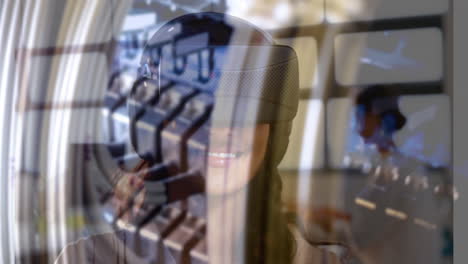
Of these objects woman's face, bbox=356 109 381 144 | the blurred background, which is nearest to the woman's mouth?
the blurred background

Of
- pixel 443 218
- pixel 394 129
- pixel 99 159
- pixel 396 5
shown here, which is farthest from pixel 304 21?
pixel 99 159

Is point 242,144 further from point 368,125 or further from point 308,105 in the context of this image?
point 368,125

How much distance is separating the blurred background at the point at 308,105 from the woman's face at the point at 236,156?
128 millimetres

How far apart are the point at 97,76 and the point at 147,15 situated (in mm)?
187

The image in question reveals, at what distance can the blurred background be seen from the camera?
2.62 ft

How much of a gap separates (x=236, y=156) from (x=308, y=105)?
212 mm

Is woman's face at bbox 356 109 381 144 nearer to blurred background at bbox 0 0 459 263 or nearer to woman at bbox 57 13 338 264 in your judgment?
blurred background at bbox 0 0 459 263

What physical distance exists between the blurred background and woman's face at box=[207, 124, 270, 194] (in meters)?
0.13

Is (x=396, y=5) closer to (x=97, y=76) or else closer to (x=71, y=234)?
(x=97, y=76)

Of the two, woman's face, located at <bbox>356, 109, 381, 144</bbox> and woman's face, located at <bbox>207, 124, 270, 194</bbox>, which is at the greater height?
woman's face, located at <bbox>356, 109, 381, 144</bbox>

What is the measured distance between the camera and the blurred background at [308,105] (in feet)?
2.62

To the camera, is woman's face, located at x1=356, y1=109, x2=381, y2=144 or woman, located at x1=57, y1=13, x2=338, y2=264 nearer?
woman, located at x1=57, y1=13, x2=338, y2=264

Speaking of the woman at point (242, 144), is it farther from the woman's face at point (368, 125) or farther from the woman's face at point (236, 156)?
the woman's face at point (368, 125)

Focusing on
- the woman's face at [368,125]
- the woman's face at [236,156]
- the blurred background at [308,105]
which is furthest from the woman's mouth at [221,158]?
the woman's face at [368,125]
